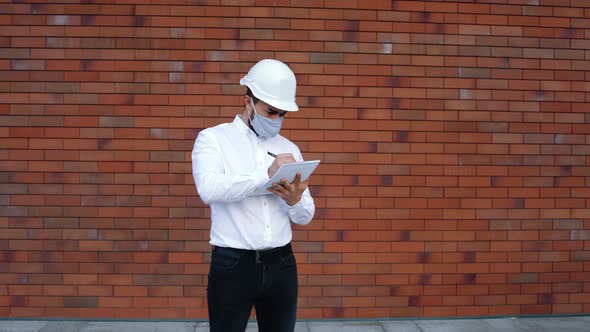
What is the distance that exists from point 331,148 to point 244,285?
256 centimetres

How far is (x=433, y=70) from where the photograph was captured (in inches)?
192

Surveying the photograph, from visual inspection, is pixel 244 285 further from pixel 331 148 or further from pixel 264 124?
pixel 331 148

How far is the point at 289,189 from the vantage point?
2359mm

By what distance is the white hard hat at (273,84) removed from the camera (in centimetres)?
243

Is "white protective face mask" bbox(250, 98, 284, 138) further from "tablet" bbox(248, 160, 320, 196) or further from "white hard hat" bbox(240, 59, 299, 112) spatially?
"tablet" bbox(248, 160, 320, 196)

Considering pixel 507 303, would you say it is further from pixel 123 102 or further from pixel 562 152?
pixel 123 102

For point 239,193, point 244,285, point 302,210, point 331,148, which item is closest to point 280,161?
point 239,193

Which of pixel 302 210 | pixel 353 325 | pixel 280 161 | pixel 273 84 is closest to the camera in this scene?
pixel 280 161

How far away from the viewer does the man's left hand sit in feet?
7.70

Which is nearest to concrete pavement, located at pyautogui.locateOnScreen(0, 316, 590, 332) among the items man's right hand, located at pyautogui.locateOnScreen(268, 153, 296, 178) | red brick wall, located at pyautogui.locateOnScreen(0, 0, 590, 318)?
red brick wall, located at pyautogui.locateOnScreen(0, 0, 590, 318)

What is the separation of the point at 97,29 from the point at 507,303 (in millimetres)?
4148

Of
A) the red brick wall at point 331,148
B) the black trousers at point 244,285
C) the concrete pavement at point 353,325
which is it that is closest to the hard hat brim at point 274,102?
the black trousers at point 244,285

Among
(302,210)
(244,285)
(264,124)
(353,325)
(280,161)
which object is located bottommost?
(353,325)

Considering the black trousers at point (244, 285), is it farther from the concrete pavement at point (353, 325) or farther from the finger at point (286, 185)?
the concrete pavement at point (353, 325)
